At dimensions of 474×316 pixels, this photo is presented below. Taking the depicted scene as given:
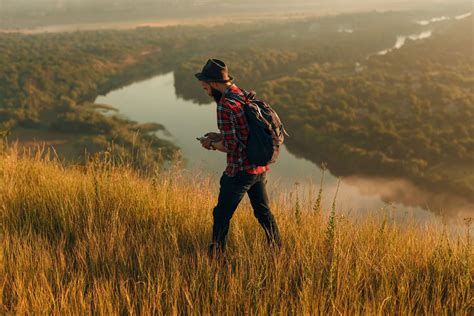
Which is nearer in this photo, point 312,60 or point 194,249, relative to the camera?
point 194,249

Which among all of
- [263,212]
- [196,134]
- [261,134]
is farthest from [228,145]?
[196,134]

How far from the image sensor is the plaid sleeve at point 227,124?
11.5 ft

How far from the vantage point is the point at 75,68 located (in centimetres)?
9131

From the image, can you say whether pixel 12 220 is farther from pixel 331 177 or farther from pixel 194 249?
pixel 331 177

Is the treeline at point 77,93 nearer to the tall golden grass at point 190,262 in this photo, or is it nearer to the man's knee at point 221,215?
the tall golden grass at point 190,262

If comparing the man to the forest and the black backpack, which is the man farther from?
the forest

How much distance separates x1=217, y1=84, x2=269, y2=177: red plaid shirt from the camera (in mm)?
3518

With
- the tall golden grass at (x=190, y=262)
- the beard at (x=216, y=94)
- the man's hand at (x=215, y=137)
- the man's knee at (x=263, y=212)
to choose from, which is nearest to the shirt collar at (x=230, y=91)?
the beard at (x=216, y=94)

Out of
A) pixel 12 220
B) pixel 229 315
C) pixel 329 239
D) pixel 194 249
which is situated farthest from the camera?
pixel 12 220

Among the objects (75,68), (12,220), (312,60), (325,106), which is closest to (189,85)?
(75,68)

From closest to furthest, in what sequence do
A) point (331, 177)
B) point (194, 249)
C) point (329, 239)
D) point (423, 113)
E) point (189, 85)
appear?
point (329, 239)
point (194, 249)
point (331, 177)
point (423, 113)
point (189, 85)

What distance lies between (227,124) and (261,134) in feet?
1.09

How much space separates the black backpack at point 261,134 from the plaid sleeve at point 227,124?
0.13 meters

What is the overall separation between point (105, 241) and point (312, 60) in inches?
4636
